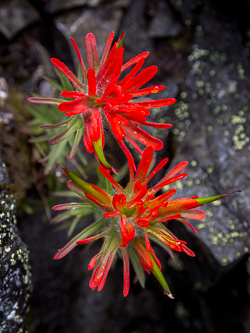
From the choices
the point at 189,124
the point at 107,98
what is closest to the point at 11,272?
the point at 107,98

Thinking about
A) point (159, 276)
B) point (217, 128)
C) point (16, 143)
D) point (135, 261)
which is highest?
point (217, 128)

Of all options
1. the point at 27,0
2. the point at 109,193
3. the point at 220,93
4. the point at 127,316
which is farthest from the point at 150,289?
the point at 27,0

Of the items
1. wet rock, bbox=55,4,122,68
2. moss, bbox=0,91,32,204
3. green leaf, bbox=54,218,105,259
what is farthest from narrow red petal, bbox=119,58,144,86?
moss, bbox=0,91,32,204

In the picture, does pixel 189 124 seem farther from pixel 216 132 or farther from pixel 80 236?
pixel 80 236

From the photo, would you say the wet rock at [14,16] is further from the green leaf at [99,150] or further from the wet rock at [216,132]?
the green leaf at [99,150]

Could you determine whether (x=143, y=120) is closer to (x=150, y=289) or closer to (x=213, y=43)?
(x=213, y=43)

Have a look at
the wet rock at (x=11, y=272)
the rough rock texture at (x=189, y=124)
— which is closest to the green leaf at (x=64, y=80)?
the wet rock at (x=11, y=272)
